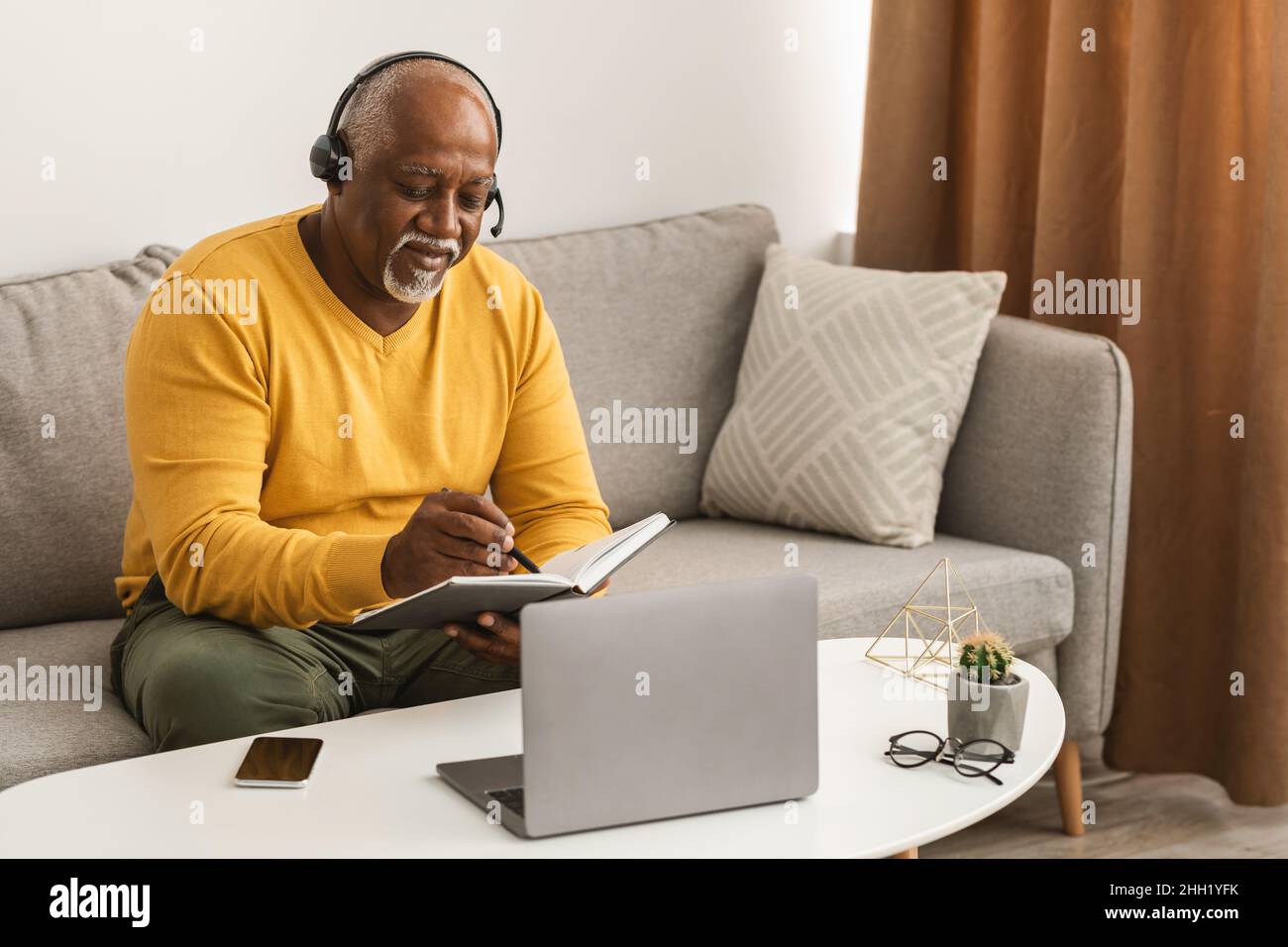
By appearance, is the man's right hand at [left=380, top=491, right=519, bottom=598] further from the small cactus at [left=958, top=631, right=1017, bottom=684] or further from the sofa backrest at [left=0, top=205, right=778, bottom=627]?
the sofa backrest at [left=0, top=205, right=778, bottom=627]

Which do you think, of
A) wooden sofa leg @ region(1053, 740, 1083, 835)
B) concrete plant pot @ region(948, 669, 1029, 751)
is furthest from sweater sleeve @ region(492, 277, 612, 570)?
wooden sofa leg @ region(1053, 740, 1083, 835)

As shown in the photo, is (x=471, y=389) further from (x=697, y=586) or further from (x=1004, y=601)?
(x=1004, y=601)

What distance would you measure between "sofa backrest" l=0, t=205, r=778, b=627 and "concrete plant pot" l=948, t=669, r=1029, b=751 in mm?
1176

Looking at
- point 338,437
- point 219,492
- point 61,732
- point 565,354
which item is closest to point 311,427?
point 338,437

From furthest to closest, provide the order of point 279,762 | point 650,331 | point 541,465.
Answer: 1. point 650,331
2. point 541,465
3. point 279,762

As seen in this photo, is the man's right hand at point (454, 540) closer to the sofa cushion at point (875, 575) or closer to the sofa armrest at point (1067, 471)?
the sofa cushion at point (875, 575)

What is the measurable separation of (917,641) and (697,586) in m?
0.61

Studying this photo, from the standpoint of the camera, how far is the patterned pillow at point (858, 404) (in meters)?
2.34

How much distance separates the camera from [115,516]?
2.02 metres

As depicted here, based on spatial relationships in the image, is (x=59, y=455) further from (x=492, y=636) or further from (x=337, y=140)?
(x=492, y=636)

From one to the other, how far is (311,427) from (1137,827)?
57.0 inches

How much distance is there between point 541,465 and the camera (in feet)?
6.22

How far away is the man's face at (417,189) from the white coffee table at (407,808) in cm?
57

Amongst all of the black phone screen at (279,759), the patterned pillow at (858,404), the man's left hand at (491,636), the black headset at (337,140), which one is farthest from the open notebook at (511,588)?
the patterned pillow at (858,404)
